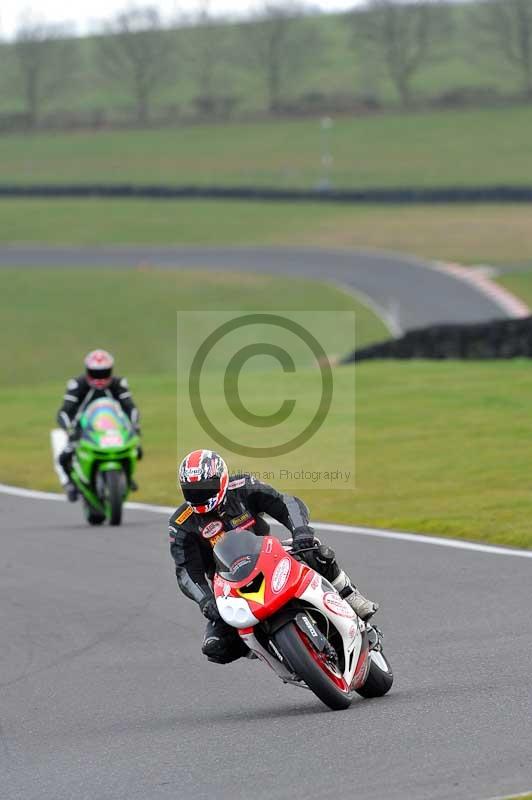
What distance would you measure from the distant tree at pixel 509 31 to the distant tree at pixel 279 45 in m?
13.3

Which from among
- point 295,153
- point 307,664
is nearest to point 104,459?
point 307,664

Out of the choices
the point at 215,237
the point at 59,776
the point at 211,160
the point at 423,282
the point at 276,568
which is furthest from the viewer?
the point at 211,160

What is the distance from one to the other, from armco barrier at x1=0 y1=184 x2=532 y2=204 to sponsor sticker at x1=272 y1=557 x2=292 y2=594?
55306mm

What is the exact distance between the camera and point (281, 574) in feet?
22.5

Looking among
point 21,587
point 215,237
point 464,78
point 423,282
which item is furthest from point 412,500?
point 464,78

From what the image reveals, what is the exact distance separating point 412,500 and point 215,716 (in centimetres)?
796

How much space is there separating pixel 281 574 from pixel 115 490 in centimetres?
738

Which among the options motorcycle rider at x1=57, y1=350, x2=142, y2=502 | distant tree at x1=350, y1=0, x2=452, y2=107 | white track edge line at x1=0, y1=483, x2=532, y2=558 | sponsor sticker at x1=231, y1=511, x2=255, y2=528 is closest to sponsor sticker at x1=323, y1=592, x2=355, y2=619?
sponsor sticker at x1=231, y1=511, x2=255, y2=528

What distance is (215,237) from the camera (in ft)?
196

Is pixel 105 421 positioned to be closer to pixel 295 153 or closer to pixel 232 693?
pixel 232 693

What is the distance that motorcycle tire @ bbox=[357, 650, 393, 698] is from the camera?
716cm

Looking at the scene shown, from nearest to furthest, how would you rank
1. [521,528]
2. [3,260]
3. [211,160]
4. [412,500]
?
[521,528]
[412,500]
[3,260]
[211,160]

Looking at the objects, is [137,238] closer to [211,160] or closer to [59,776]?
[211,160]

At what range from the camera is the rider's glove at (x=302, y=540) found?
23.7 ft
